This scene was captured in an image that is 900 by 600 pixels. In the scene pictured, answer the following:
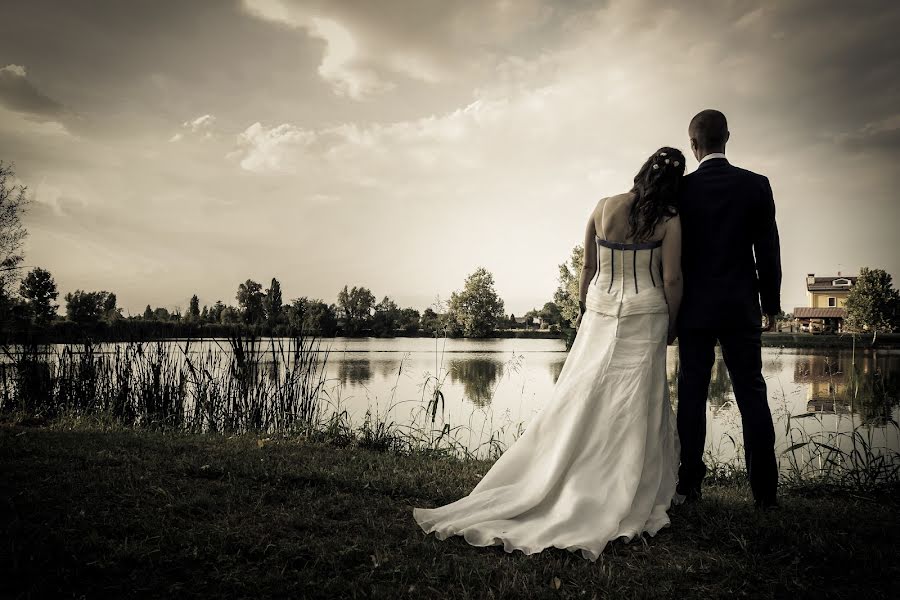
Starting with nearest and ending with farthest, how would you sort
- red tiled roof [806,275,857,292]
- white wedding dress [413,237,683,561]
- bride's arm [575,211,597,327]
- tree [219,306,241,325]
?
white wedding dress [413,237,683,561] → bride's arm [575,211,597,327] → tree [219,306,241,325] → red tiled roof [806,275,857,292]

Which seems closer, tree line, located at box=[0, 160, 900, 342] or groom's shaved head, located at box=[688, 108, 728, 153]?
groom's shaved head, located at box=[688, 108, 728, 153]

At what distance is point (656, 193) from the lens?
303 centimetres

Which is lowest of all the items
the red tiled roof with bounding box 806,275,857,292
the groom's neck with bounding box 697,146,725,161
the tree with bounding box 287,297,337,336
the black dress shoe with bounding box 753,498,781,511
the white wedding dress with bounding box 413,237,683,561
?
the black dress shoe with bounding box 753,498,781,511

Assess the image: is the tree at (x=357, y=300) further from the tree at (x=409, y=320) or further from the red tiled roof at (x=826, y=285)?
the red tiled roof at (x=826, y=285)

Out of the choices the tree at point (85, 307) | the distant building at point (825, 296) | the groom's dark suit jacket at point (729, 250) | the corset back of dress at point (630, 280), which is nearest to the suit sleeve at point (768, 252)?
the groom's dark suit jacket at point (729, 250)

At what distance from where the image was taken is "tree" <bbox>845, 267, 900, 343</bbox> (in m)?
38.2

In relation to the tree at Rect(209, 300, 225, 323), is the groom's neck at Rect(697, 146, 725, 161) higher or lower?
higher

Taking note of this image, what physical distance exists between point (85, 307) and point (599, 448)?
19559 mm

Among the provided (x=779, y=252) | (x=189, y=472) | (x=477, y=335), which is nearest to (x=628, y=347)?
(x=779, y=252)

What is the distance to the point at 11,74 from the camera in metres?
10.8

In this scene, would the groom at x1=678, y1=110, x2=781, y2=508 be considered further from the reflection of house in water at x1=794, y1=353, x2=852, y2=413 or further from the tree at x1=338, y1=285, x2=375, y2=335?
the tree at x1=338, y1=285, x2=375, y2=335

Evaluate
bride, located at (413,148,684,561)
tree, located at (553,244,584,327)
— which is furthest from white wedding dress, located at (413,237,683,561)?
tree, located at (553,244,584,327)

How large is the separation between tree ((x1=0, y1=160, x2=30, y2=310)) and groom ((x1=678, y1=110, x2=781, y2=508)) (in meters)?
18.3

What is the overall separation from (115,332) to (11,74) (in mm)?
7965
